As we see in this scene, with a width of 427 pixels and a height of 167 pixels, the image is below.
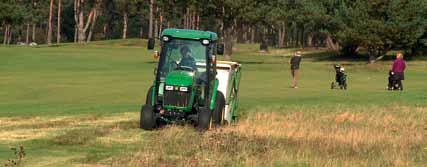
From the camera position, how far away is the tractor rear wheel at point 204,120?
1630 centimetres

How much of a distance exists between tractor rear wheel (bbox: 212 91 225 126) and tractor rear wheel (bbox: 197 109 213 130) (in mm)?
574

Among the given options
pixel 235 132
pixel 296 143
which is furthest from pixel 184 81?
pixel 296 143

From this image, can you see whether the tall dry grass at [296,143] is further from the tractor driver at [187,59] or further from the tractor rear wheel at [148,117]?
the tractor driver at [187,59]

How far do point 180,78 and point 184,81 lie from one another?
12 cm

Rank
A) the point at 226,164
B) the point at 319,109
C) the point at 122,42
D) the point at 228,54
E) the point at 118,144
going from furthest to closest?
the point at 122,42, the point at 228,54, the point at 319,109, the point at 118,144, the point at 226,164

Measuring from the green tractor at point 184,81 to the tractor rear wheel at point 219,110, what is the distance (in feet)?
0.52

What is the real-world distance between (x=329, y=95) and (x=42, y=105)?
1049cm

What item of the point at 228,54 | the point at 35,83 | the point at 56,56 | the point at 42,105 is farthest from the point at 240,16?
the point at 42,105

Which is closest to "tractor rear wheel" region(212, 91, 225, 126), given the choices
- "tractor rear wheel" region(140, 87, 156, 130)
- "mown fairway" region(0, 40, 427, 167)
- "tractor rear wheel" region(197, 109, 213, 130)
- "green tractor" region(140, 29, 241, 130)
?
"green tractor" region(140, 29, 241, 130)

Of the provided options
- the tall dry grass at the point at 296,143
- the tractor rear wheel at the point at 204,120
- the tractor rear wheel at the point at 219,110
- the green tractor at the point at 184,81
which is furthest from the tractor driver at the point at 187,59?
the tall dry grass at the point at 296,143

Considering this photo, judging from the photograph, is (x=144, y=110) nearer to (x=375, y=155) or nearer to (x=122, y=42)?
(x=375, y=155)

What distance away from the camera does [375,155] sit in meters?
12.6

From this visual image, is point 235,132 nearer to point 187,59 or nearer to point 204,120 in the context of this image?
point 204,120

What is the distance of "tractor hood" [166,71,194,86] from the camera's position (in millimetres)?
16188
